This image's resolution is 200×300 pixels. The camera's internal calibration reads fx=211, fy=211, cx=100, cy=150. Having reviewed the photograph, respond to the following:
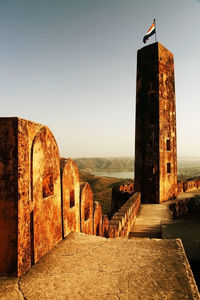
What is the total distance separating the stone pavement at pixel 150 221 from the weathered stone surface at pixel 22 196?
299 inches

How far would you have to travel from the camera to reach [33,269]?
1.65 metres

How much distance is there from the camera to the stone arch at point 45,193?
5.73 feet

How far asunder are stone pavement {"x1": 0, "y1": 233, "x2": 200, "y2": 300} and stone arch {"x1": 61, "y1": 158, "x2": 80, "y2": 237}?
312mm

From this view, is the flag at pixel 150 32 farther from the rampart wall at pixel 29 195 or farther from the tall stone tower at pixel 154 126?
the rampart wall at pixel 29 195

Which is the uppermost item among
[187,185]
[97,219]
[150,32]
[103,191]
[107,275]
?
[150,32]

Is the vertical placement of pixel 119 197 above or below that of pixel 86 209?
below

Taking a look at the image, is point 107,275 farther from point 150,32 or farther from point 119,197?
point 150,32

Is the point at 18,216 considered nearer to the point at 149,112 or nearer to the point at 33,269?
the point at 33,269

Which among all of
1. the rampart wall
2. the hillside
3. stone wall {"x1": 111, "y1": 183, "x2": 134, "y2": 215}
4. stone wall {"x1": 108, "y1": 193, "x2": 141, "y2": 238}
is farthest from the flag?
the rampart wall

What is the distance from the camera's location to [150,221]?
10.4 meters

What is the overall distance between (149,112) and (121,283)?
47.5ft

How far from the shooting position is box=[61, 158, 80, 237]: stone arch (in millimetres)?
2274

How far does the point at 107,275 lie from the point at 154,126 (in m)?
14.1

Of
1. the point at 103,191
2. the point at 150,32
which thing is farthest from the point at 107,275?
the point at 103,191
